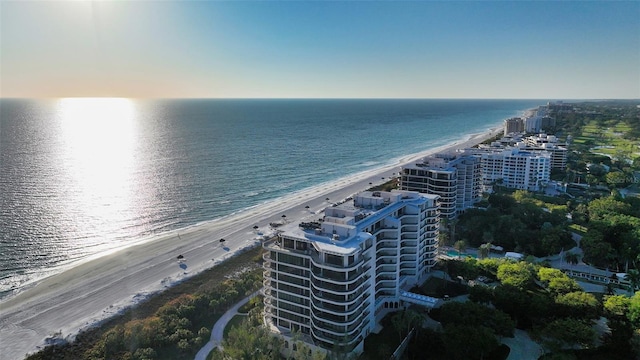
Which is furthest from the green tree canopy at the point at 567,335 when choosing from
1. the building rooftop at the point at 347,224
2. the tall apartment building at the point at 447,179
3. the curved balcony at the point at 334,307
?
the tall apartment building at the point at 447,179

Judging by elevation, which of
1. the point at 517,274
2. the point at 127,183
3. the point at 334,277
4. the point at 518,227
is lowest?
the point at 517,274

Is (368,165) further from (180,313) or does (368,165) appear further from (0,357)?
(0,357)

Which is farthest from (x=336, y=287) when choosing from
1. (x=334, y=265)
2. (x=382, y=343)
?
(x=382, y=343)

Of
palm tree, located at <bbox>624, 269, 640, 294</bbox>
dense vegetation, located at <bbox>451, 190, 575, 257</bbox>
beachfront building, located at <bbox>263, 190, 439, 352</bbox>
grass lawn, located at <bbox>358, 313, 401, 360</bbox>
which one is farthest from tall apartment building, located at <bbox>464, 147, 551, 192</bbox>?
grass lawn, located at <bbox>358, 313, 401, 360</bbox>

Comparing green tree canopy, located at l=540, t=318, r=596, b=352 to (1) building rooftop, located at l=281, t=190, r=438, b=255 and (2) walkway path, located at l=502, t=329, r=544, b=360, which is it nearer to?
(2) walkway path, located at l=502, t=329, r=544, b=360

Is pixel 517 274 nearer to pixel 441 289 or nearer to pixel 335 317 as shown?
pixel 441 289

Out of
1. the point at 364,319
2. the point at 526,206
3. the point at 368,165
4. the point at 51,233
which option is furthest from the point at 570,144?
the point at 51,233
